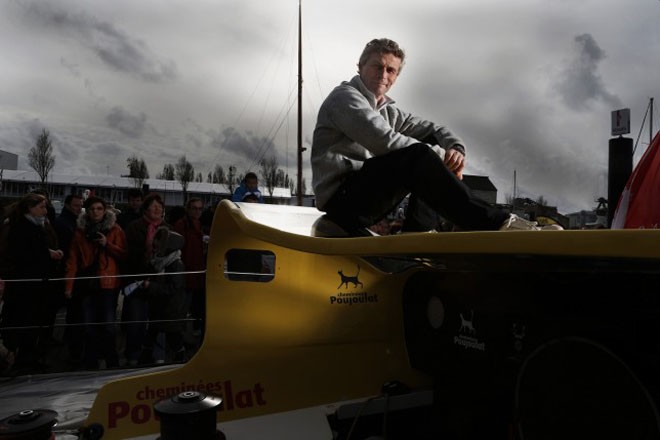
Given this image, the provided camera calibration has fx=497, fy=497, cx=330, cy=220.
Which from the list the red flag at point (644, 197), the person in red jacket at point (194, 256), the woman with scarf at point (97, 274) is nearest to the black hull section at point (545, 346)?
the red flag at point (644, 197)

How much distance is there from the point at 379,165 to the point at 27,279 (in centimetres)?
475

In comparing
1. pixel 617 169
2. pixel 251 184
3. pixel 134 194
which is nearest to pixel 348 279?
pixel 617 169

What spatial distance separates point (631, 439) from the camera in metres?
1.40

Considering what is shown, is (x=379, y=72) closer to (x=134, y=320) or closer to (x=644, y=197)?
(x=644, y=197)

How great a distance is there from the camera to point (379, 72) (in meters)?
2.46

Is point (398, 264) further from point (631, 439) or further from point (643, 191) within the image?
point (643, 191)

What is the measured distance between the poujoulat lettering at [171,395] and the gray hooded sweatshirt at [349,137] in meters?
1.00

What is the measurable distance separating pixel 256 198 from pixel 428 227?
5.18 metres

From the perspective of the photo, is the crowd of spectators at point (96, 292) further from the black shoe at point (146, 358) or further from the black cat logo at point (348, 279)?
the black cat logo at point (348, 279)

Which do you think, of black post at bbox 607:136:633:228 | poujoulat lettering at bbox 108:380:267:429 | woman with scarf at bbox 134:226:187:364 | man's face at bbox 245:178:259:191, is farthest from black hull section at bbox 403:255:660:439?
man's face at bbox 245:178:259:191

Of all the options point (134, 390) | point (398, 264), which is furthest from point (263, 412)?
point (398, 264)

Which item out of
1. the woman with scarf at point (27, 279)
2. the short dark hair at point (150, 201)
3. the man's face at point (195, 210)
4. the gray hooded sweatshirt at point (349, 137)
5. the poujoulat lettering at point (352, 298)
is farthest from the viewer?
the man's face at point (195, 210)

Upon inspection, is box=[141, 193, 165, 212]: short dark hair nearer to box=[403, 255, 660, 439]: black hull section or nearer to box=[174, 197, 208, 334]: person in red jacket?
box=[174, 197, 208, 334]: person in red jacket

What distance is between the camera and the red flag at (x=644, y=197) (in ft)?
10.3
